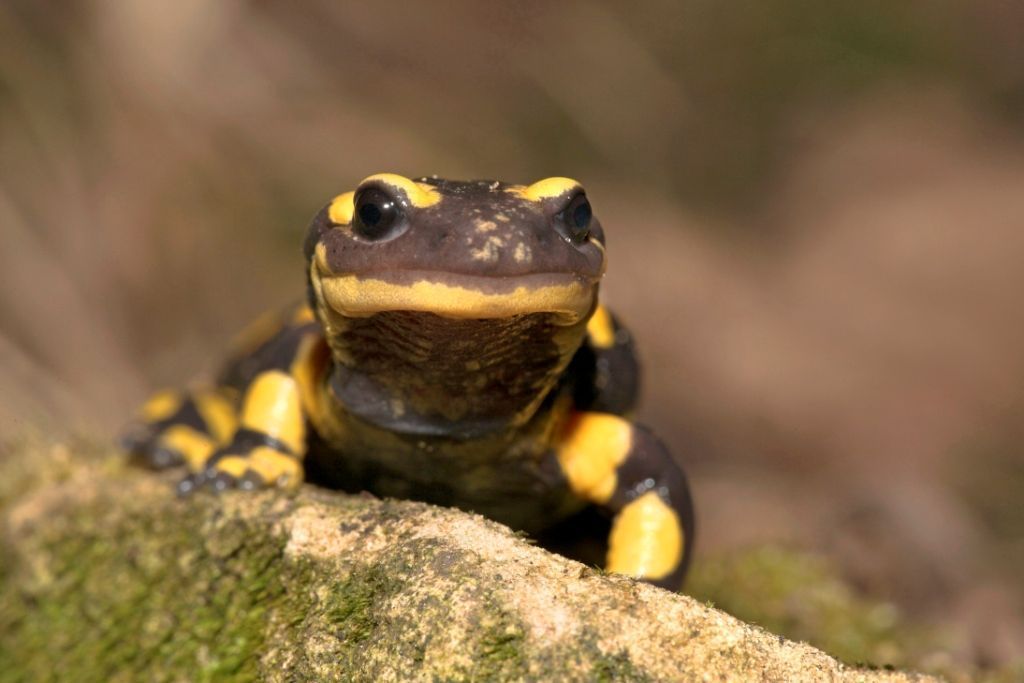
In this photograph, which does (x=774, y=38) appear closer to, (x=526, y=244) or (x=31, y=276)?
(x=31, y=276)

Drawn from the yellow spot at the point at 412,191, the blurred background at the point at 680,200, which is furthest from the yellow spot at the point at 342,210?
the blurred background at the point at 680,200

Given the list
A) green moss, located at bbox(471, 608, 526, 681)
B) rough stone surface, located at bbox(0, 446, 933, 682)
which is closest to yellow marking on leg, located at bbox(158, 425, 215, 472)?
rough stone surface, located at bbox(0, 446, 933, 682)

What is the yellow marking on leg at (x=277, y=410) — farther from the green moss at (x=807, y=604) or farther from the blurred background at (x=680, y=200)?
the blurred background at (x=680, y=200)

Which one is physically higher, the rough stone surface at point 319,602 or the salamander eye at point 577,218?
the salamander eye at point 577,218

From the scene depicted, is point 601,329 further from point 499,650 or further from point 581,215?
point 499,650

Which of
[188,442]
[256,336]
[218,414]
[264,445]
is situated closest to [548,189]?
[264,445]

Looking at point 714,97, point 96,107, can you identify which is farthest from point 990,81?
point 96,107

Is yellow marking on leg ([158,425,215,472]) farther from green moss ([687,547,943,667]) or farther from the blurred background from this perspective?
green moss ([687,547,943,667])
